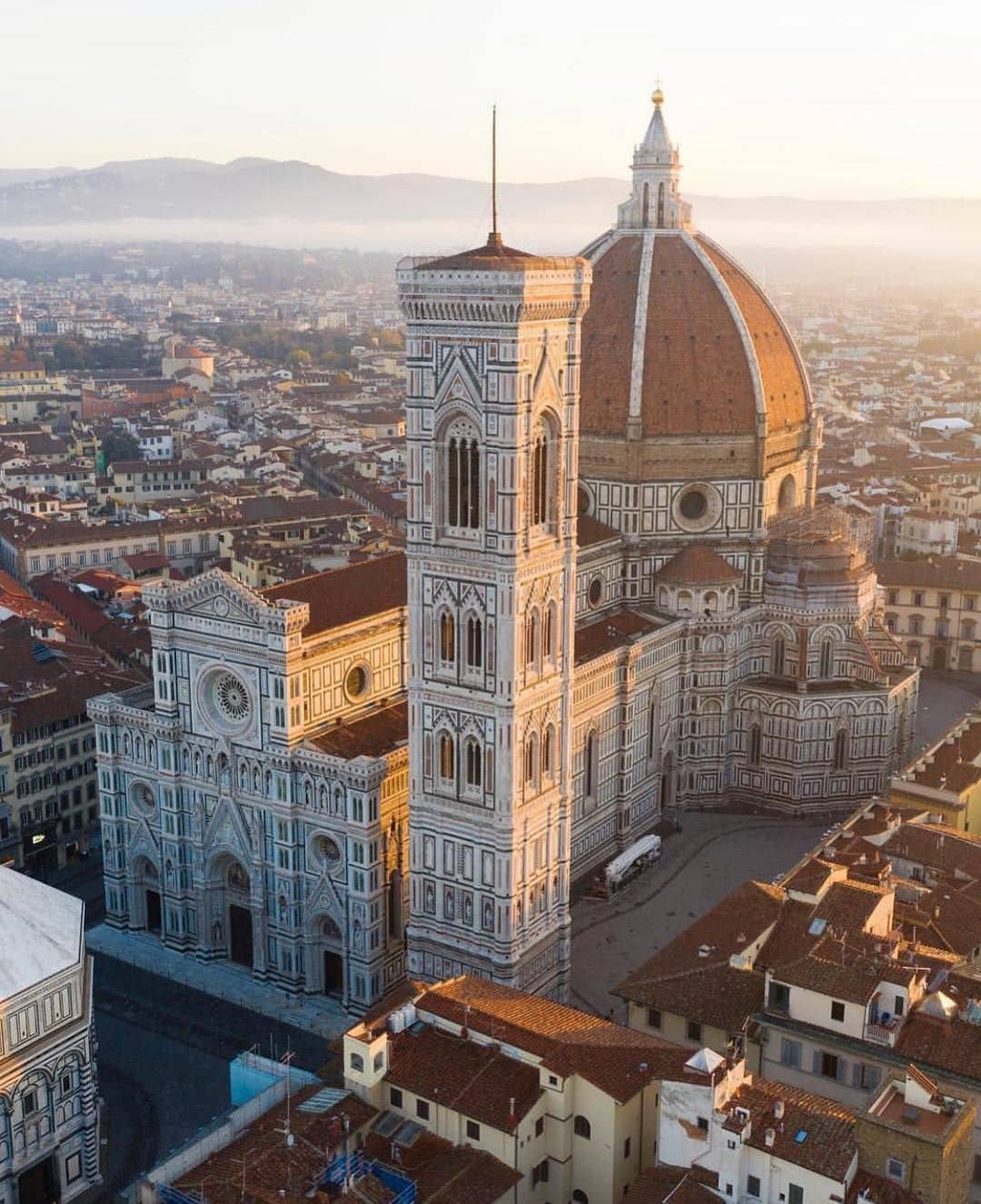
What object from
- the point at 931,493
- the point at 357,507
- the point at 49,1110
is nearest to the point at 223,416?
the point at 357,507

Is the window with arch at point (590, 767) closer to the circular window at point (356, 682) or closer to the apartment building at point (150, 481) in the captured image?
the circular window at point (356, 682)

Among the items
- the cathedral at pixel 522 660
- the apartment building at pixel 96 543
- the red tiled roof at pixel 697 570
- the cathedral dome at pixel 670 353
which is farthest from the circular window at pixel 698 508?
the apartment building at pixel 96 543

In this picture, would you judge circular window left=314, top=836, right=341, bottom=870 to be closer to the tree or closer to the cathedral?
the cathedral

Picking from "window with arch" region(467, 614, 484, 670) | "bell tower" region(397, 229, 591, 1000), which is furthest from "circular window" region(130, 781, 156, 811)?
"window with arch" region(467, 614, 484, 670)

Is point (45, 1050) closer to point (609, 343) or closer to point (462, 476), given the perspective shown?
point (462, 476)

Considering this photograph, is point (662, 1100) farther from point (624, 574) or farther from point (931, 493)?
point (931, 493)
